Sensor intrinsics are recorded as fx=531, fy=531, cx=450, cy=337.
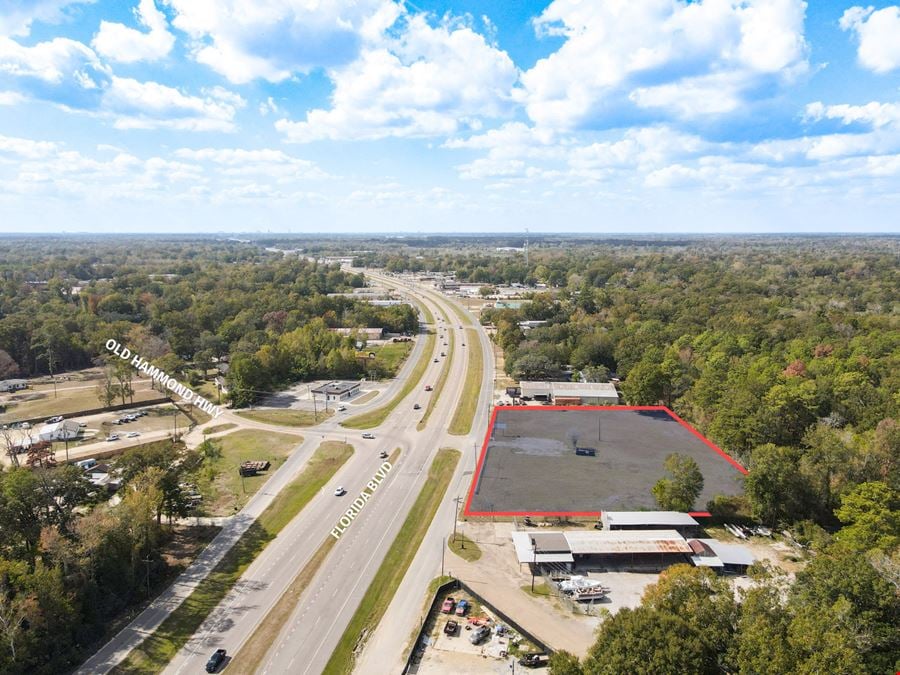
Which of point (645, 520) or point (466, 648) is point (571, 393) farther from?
point (466, 648)

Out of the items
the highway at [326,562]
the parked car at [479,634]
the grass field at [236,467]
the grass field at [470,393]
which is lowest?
the grass field at [236,467]

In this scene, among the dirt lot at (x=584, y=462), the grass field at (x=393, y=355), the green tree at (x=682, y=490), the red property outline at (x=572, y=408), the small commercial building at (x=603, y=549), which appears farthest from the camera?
the grass field at (x=393, y=355)

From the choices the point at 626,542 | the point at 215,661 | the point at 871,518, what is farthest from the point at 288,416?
the point at 871,518

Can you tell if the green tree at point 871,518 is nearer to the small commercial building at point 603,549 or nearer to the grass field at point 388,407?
the small commercial building at point 603,549

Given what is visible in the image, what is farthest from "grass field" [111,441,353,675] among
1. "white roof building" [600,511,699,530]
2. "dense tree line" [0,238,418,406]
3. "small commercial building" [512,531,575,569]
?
"dense tree line" [0,238,418,406]

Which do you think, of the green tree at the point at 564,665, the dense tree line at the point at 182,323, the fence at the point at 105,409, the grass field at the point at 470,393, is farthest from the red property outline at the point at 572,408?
the fence at the point at 105,409

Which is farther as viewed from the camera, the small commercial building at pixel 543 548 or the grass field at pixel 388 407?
the grass field at pixel 388 407
